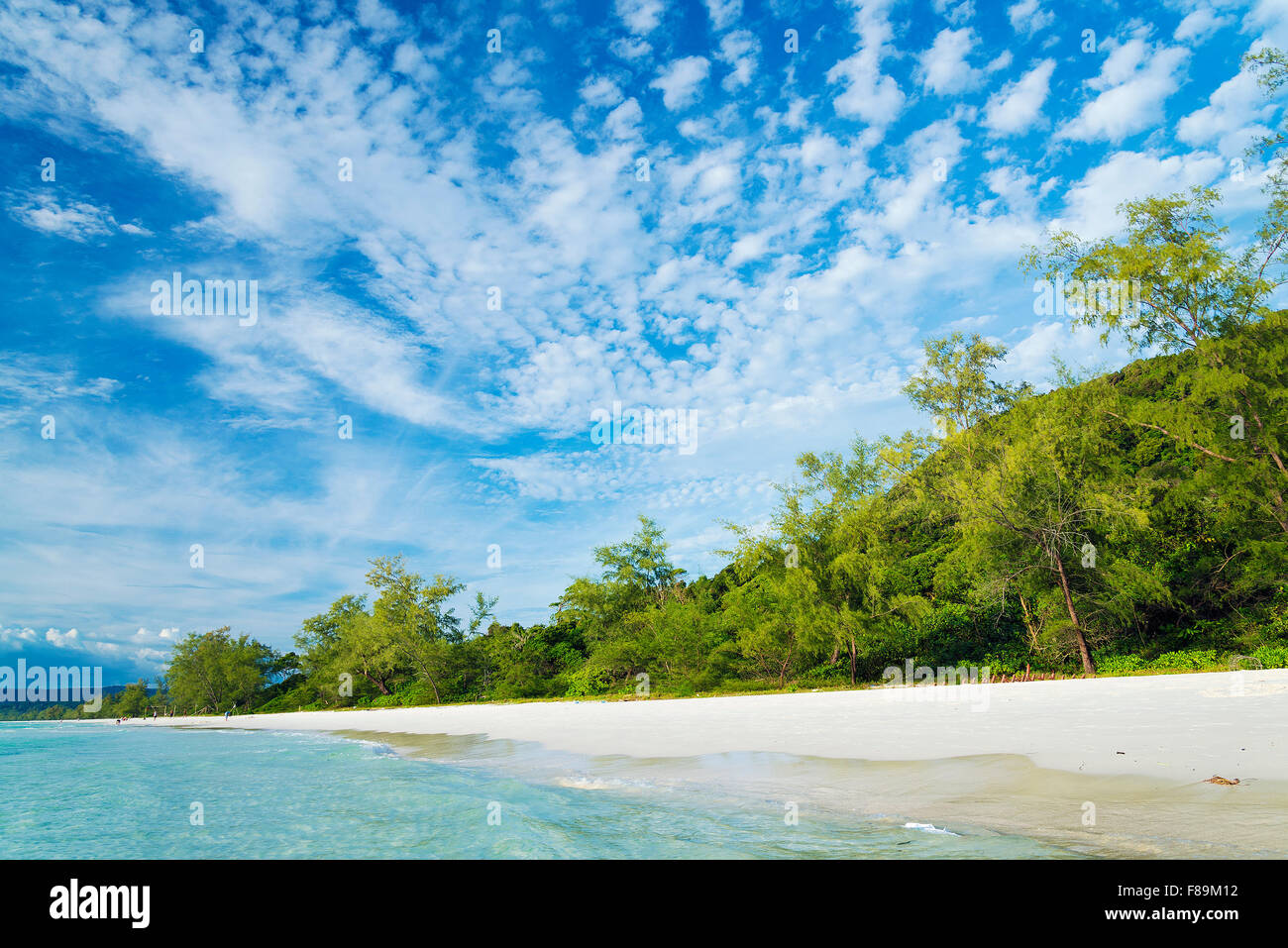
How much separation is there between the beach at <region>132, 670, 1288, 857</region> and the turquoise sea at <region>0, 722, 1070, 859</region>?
21.5 inches

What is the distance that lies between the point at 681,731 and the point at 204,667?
90.6 metres

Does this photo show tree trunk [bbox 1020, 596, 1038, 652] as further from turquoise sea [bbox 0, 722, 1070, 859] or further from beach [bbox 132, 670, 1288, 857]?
turquoise sea [bbox 0, 722, 1070, 859]

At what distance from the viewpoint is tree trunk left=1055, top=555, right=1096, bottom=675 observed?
22266 millimetres

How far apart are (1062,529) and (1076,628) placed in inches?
152

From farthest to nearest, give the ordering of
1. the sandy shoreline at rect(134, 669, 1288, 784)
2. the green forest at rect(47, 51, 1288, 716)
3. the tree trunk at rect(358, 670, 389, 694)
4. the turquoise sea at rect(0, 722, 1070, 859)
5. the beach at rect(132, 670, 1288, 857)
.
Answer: the tree trunk at rect(358, 670, 389, 694), the green forest at rect(47, 51, 1288, 716), the sandy shoreline at rect(134, 669, 1288, 784), the turquoise sea at rect(0, 722, 1070, 859), the beach at rect(132, 670, 1288, 857)

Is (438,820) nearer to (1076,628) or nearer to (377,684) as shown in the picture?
(1076,628)

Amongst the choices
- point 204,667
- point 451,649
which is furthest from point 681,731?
point 204,667

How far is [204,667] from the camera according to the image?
8031cm

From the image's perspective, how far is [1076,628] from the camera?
76.1 feet

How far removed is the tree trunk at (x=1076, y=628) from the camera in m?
22.3

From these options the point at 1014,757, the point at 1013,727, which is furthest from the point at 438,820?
the point at 1013,727

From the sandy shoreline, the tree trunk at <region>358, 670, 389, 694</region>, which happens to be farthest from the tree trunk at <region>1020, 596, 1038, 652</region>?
the tree trunk at <region>358, 670, 389, 694</region>

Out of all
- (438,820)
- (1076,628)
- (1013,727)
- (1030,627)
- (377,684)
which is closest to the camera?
(438,820)
